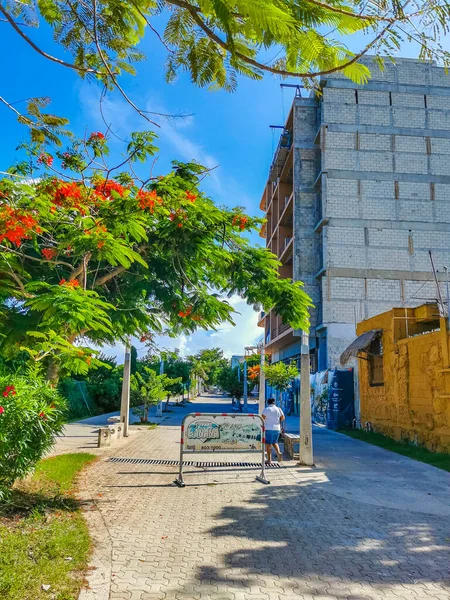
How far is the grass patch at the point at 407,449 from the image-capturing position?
10.6 meters

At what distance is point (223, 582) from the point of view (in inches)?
155

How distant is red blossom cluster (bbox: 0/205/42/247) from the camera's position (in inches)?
216

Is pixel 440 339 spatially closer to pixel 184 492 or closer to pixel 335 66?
pixel 184 492

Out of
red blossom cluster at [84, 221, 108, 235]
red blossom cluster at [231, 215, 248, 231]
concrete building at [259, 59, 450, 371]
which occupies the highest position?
concrete building at [259, 59, 450, 371]

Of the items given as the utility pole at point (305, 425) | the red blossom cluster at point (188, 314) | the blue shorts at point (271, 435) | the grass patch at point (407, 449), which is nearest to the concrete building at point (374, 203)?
the grass patch at point (407, 449)

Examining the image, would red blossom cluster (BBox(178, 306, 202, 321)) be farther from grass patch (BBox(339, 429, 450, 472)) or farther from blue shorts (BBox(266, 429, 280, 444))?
grass patch (BBox(339, 429, 450, 472))

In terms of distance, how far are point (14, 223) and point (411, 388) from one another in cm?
1128

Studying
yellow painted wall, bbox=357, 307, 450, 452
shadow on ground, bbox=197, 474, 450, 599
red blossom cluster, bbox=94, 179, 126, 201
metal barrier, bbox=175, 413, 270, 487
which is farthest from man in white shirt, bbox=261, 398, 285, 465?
red blossom cluster, bbox=94, 179, 126, 201

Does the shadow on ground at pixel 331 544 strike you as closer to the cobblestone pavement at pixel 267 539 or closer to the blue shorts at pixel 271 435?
the cobblestone pavement at pixel 267 539

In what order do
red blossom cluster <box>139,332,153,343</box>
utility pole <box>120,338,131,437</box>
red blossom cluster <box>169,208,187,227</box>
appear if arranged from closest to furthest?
red blossom cluster <box>169,208,187,227</box> → red blossom cluster <box>139,332,153,343</box> → utility pole <box>120,338,131,437</box>

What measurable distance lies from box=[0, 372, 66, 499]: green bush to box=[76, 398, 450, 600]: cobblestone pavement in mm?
1123

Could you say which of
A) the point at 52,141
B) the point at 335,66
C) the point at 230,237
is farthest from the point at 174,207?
the point at 335,66

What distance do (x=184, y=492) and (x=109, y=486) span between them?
1.30 m

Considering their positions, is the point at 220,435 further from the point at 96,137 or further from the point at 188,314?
the point at 96,137
